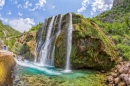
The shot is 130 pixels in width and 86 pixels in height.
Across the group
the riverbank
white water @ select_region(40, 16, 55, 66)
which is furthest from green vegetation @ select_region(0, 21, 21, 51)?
the riverbank

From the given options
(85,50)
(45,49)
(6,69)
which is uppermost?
(45,49)

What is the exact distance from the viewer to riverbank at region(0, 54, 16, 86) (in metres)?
8.99

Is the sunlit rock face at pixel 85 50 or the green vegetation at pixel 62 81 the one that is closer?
the green vegetation at pixel 62 81

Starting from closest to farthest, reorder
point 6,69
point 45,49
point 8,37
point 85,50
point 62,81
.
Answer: point 6,69 < point 62,81 < point 85,50 < point 45,49 < point 8,37

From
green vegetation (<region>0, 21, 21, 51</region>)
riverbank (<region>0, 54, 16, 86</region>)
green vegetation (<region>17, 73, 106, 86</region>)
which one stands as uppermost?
green vegetation (<region>0, 21, 21, 51</region>)

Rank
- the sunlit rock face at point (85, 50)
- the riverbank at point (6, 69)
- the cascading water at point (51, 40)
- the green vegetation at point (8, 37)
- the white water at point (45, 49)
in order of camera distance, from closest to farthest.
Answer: the riverbank at point (6, 69) < the sunlit rock face at point (85, 50) < the cascading water at point (51, 40) < the white water at point (45, 49) < the green vegetation at point (8, 37)

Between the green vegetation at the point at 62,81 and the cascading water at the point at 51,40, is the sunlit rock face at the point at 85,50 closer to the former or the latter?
the cascading water at the point at 51,40

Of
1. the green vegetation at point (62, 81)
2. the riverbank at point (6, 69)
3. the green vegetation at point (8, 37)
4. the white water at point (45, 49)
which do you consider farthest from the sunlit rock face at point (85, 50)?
the green vegetation at point (8, 37)

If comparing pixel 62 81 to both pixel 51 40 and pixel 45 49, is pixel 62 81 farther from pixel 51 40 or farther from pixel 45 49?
pixel 51 40

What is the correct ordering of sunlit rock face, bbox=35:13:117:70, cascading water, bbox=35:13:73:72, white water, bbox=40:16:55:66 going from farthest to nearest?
white water, bbox=40:16:55:66
cascading water, bbox=35:13:73:72
sunlit rock face, bbox=35:13:117:70

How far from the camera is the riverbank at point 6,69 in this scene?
29.5 ft

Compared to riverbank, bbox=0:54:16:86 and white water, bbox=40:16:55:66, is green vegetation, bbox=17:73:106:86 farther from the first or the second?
white water, bbox=40:16:55:66

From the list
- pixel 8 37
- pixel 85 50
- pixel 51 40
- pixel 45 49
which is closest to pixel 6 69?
pixel 85 50

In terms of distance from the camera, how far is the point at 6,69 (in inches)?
369
